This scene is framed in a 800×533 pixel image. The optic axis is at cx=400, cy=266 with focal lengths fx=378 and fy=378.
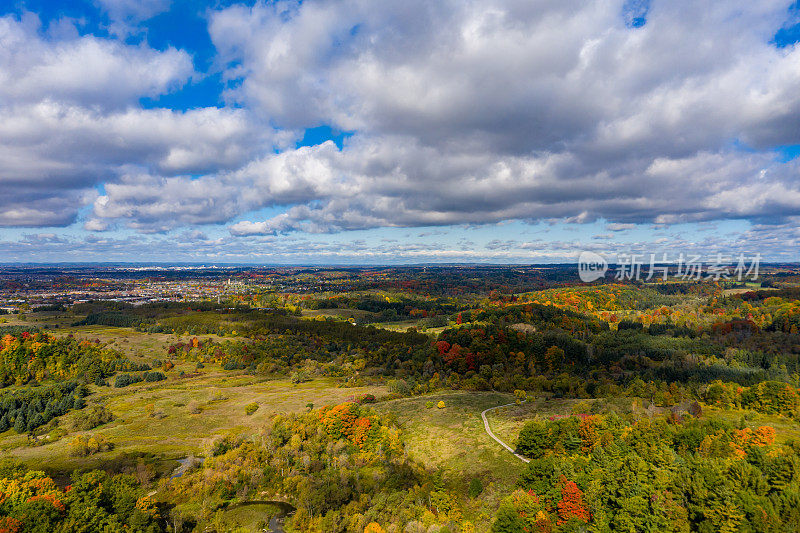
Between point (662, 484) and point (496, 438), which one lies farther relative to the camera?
point (496, 438)

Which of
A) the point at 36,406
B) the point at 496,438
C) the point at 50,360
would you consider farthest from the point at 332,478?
the point at 50,360

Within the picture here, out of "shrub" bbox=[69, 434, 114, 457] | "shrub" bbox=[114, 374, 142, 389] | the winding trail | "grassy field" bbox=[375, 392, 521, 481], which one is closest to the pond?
"grassy field" bbox=[375, 392, 521, 481]

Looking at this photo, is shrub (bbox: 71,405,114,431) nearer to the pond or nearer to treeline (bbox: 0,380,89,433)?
treeline (bbox: 0,380,89,433)

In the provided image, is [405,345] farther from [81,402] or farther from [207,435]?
[81,402]

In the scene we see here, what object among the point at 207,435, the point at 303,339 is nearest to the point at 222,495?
the point at 207,435

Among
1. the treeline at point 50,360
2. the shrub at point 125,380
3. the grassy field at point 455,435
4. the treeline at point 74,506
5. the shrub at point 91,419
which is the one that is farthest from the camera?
the treeline at point 50,360

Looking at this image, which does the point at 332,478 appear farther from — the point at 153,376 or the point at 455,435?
the point at 153,376

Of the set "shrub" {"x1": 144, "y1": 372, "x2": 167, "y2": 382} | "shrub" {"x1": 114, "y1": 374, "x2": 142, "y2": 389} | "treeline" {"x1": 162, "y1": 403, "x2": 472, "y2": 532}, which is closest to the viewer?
"treeline" {"x1": 162, "y1": 403, "x2": 472, "y2": 532}

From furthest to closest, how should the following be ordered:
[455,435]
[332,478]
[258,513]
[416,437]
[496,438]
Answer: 1. [416,437]
2. [455,435]
3. [496,438]
4. [332,478]
5. [258,513]

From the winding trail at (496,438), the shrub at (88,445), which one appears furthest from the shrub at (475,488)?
the shrub at (88,445)

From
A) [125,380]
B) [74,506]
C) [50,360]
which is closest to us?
[74,506]

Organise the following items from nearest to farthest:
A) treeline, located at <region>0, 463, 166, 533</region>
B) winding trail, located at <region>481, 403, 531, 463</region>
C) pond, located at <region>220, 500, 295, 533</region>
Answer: treeline, located at <region>0, 463, 166, 533</region> → pond, located at <region>220, 500, 295, 533</region> → winding trail, located at <region>481, 403, 531, 463</region>

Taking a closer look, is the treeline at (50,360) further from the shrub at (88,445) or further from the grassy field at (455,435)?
the grassy field at (455,435)
